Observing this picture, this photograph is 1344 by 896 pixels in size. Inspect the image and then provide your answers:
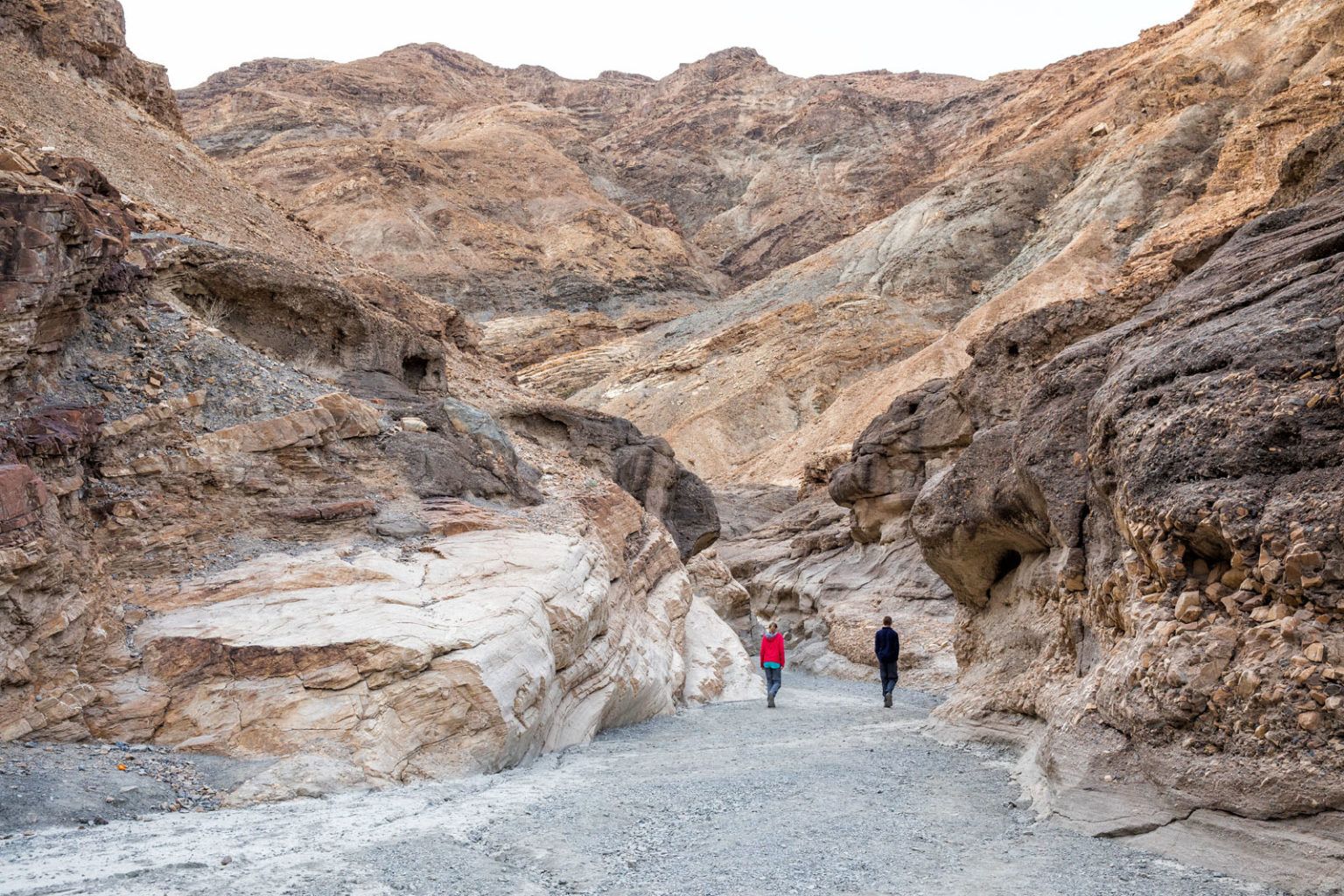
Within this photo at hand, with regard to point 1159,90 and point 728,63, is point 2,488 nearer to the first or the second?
point 1159,90

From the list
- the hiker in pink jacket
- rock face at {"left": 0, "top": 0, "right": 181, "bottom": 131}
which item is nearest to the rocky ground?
the hiker in pink jacket

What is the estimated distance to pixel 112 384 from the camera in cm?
912

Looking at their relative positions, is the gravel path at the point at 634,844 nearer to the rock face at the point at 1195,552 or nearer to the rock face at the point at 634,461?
the rock face at the point at 1195,552

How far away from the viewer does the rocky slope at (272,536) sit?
22.9 ft

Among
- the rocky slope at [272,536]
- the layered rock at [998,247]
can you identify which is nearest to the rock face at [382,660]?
the rocky slope at [272,536]

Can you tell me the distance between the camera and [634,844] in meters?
5.23

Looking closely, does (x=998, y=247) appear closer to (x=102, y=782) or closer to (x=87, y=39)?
(x=87, y=39)

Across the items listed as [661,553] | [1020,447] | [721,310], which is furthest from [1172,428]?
[721,310]

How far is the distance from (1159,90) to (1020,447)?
53.2 meters

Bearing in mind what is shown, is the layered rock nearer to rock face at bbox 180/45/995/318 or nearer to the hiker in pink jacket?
rock face at bbox 180/45/995/318

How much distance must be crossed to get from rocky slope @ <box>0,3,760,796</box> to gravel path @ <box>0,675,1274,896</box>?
1.02m

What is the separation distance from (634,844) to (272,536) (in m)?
5.62

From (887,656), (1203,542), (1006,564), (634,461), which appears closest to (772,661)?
(887,656)

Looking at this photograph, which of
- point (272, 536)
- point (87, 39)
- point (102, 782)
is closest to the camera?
point (102, 782)
